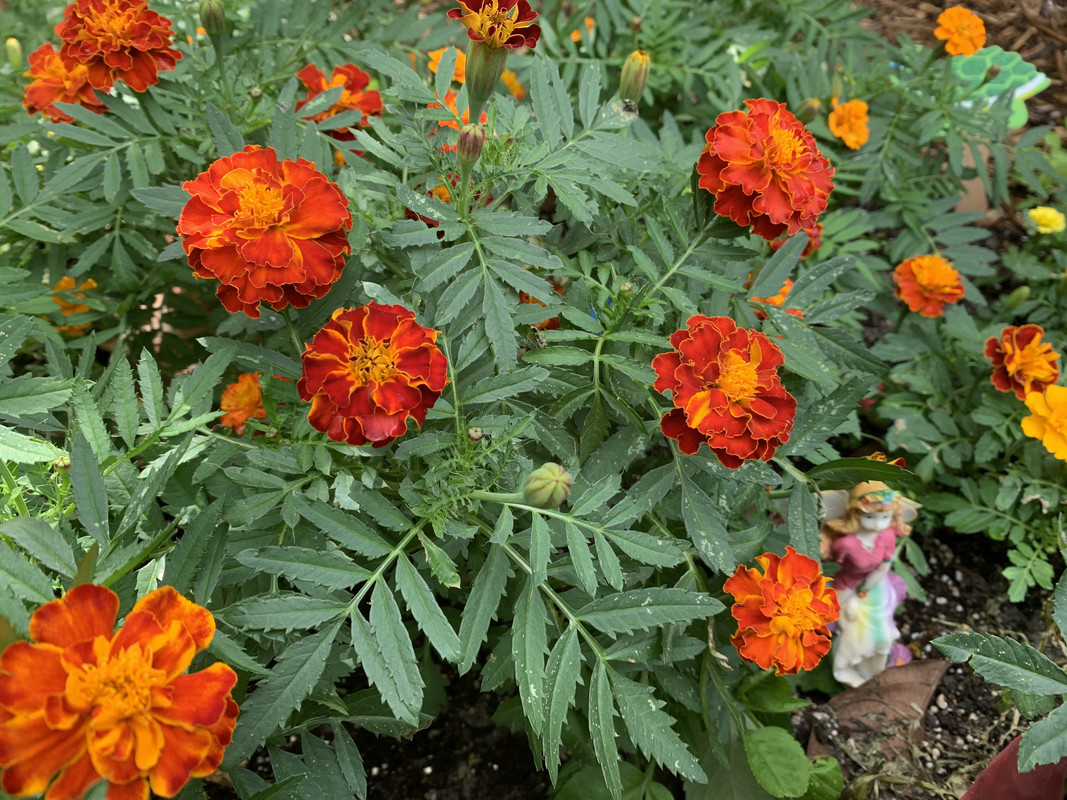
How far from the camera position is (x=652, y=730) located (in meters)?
1.06

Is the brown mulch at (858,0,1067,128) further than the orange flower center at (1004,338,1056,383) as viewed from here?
Yes

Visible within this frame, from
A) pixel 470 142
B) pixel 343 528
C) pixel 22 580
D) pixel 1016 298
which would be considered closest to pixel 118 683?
pixel 22 580

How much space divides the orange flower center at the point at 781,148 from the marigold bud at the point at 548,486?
0.55 m

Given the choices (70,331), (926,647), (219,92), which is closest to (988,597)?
(926,647)

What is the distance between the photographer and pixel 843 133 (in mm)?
1989

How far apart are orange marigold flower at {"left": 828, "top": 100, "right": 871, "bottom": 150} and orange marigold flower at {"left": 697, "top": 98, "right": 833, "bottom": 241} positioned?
3.05 ft

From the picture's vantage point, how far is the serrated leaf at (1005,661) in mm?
986

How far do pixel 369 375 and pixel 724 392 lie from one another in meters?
0.46

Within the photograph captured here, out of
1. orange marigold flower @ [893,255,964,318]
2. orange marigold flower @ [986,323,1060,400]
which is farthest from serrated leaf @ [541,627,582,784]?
orange marigold flower @ [893,255,964,318]

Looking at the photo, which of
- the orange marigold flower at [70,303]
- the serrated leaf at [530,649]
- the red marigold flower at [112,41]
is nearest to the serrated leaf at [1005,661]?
the serrated leaf at [530,649]

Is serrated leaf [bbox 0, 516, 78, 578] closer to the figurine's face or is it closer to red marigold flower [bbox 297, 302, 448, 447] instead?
red marigold flower [bbox 297, 302, 448, 447]

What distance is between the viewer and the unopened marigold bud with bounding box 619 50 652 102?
1.35m

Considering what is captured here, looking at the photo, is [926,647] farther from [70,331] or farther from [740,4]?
[70,331]

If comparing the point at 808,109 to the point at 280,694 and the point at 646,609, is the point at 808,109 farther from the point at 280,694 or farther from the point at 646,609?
the point at 280,694
